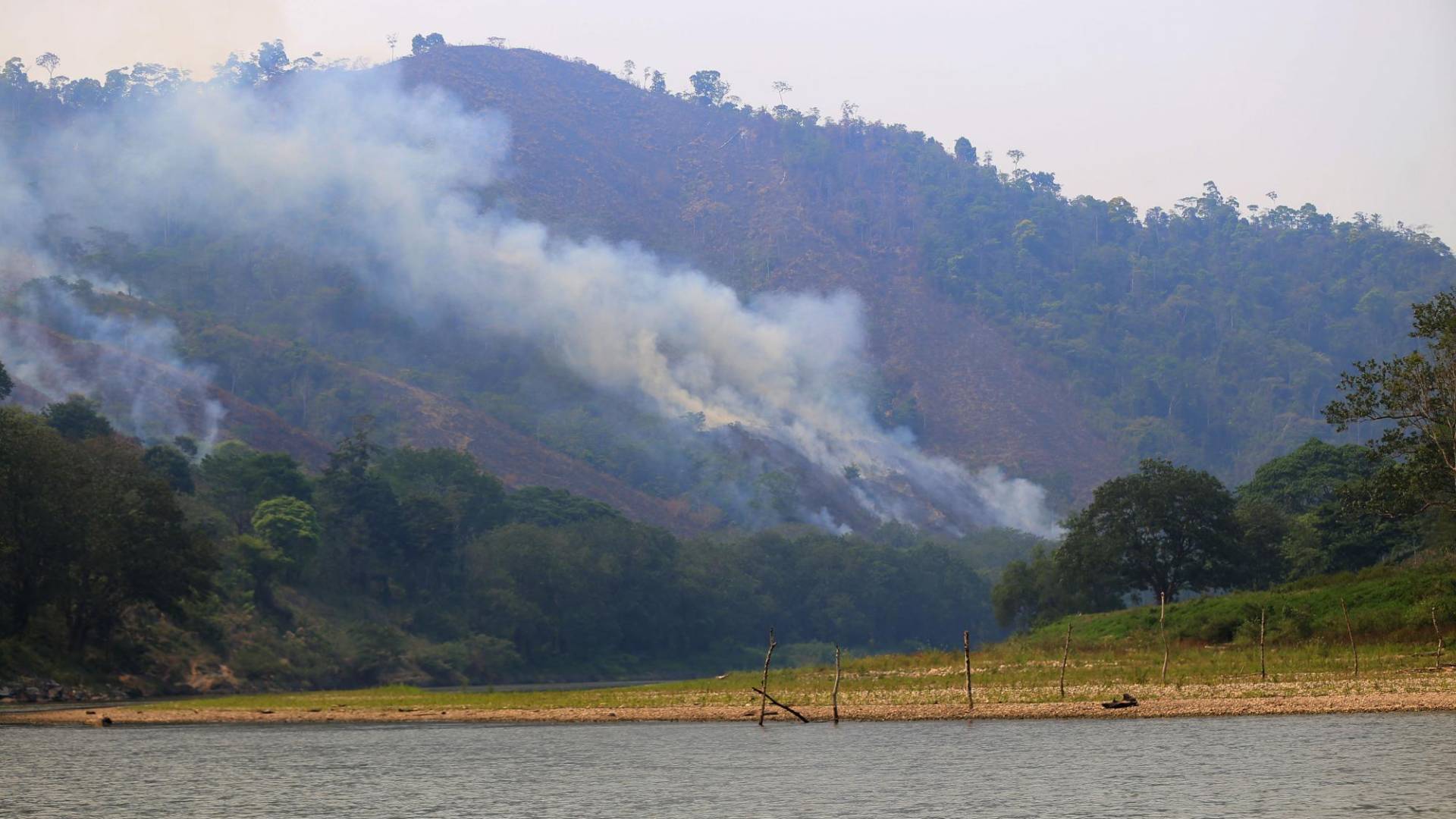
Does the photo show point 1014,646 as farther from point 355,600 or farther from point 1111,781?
point 355,600

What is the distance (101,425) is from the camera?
159 m

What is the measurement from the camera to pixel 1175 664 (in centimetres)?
8181

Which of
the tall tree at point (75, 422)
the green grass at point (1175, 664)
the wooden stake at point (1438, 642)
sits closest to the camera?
the wooden stake at point (1438, 642)

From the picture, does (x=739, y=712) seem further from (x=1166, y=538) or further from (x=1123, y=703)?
(x=1166, y=538)

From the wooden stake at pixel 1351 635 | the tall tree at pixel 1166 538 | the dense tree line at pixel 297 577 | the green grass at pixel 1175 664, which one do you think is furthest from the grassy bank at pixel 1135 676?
the tall tree at pixel 1166 538

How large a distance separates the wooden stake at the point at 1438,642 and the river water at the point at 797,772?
13610 mm

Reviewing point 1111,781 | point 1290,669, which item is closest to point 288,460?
point 1290,669

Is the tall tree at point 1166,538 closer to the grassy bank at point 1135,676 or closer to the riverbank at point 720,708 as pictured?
the grassy bank at point 1135,676

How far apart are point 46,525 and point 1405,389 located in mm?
87252

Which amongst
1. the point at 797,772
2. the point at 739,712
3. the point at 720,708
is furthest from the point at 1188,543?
the point at 797,772

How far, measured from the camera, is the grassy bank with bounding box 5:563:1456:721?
68.5 meters

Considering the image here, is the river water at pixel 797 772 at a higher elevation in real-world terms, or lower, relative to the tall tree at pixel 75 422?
lower

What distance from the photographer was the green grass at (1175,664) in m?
72.7

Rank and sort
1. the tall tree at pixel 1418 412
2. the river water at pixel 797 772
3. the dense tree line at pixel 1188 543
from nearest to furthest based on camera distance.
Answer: the river water at pixel 797 772
the tall tree at pixel 1418 412
the dense tree line at pixel 1188 543
